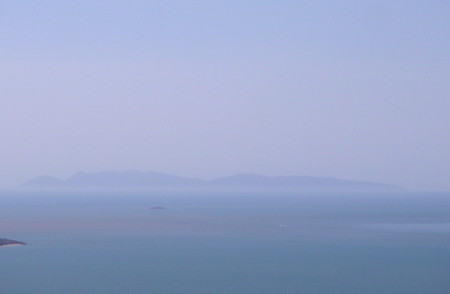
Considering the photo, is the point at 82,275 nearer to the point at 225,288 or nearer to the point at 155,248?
the point at 225,288

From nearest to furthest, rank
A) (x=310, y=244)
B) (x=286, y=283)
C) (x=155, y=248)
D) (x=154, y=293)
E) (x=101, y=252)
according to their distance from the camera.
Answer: (x=154, y=293) → (x=286, y=283) → (x=101, y=252) → (x=155, y=248) → (x=310, y=244)

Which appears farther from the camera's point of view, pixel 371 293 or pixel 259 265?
pixel 259 265

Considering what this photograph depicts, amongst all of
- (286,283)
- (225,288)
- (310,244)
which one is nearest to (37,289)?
(225,288)

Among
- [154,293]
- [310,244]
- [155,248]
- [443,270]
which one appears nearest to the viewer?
[154,293]

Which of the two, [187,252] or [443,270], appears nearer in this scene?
[443,270]

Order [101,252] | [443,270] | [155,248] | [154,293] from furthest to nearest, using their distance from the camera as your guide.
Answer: [155,248]
[101,252]
[443,270]
[154,293]

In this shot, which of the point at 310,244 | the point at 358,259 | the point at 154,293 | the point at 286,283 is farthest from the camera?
the point at 310,244

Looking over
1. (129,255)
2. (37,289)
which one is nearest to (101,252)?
(129,255)

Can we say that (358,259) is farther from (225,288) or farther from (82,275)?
(82,275)
